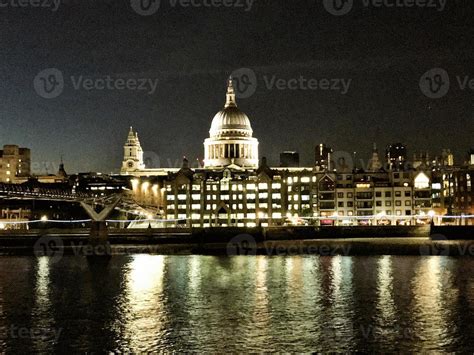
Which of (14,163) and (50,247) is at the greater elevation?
(14,163)

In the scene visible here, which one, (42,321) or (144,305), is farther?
(144,305)

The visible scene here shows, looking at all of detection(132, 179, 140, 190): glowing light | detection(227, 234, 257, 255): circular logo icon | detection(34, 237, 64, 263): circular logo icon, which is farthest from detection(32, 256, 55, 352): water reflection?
detection(132, 179, 140, 190): glowing light

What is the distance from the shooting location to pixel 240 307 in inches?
1259

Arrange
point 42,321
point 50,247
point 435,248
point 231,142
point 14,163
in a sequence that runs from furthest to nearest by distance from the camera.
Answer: point 14,163, point 231,142, point 50,247, point 435,248, point 42,321

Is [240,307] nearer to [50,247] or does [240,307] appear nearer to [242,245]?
[242,245]

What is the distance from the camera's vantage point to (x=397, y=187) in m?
97.4

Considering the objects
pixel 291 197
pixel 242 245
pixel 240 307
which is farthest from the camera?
pixel 291 197

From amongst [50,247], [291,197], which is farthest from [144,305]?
[291,197]

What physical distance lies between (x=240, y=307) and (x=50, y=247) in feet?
139

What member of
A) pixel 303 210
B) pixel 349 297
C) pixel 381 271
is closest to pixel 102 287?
pixel 349 297

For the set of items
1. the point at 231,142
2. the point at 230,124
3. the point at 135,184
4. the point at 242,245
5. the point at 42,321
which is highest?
the point at 230,124

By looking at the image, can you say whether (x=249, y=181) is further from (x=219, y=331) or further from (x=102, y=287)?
(x=219, y=331)

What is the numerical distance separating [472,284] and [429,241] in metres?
33.1

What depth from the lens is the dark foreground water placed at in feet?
81.7
